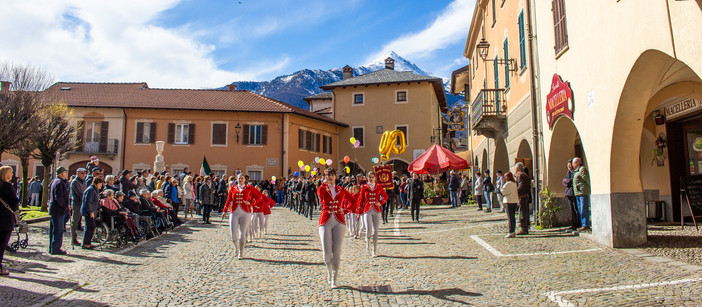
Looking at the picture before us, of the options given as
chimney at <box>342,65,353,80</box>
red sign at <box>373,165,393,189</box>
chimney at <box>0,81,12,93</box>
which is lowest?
red sign at <box>373,165,393,189</box>

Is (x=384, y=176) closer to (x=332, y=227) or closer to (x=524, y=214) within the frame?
(x=524, y=214)

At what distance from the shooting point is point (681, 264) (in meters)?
7.16

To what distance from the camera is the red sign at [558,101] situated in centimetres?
1098

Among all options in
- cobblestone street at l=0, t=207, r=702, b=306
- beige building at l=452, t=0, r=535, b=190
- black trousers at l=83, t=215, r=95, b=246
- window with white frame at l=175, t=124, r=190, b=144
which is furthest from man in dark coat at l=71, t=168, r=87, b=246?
window with white frame at l=175, t=124, r=190, b=144

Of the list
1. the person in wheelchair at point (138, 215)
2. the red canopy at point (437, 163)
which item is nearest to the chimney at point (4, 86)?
the person in wheelchair at point (138, 215)

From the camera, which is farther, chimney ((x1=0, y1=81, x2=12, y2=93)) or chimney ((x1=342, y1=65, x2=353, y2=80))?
chimney ((x1=342, y1=65, x2=353, y2=80))

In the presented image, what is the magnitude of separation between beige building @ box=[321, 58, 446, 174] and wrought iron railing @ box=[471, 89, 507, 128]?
22232mm

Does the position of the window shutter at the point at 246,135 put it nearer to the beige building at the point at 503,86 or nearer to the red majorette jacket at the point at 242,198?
the beige building at the point at 503,86

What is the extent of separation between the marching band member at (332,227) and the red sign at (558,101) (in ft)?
20.2

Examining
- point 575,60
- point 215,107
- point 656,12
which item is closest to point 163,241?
point 575,60

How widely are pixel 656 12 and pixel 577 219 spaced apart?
5.73 meters

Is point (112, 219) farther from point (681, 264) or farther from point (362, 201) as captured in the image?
point (681, 264)

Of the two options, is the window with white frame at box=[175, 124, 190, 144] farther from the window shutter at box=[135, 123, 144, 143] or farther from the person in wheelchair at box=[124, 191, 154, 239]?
the person in wheelchair at box=[124, 191, 154, 239]

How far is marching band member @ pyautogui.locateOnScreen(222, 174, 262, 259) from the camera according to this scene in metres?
10.0
